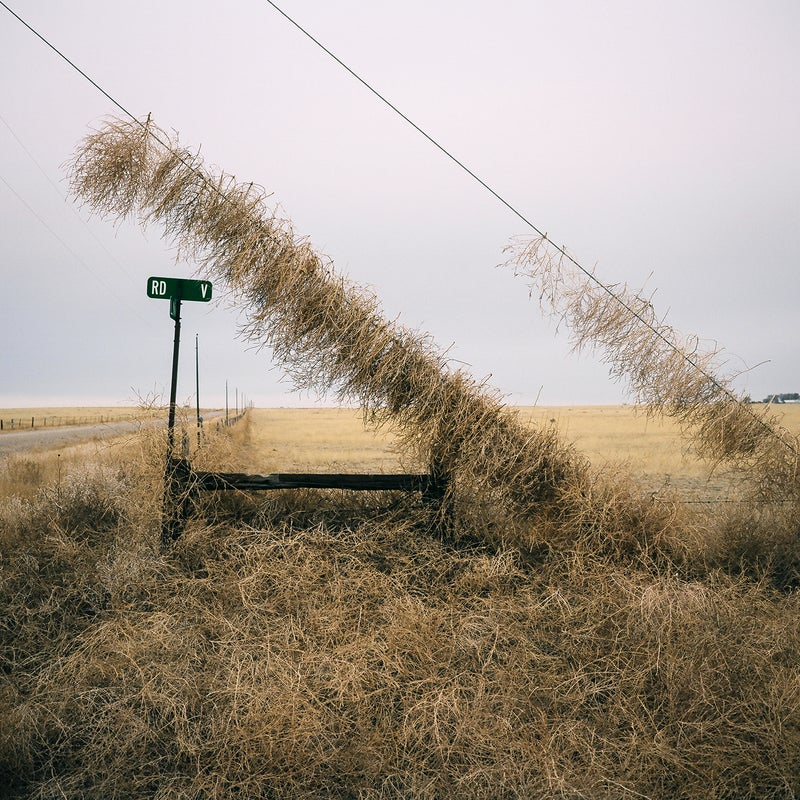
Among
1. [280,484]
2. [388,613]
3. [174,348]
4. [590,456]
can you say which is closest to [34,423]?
[590,456]

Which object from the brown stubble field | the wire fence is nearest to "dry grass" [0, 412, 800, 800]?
the brown stubble field

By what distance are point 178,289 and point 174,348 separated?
562 millimetres

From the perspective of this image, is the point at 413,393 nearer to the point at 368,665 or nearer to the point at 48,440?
the point at 368,665

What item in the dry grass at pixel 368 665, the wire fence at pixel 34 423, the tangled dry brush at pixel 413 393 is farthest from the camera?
the wire fence at pixel 34 423

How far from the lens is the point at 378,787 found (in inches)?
135

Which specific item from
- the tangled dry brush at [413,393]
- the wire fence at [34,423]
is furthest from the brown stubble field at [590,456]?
the wire fence at [34,423]

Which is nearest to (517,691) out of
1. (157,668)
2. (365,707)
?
(365,707)

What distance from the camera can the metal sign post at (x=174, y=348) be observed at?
19.2 feet

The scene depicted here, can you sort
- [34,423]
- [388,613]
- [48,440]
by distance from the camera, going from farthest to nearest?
[34,423]
[48,440]
[388,613]

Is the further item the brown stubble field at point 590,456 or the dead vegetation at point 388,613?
the brown stubble field at point 590,456

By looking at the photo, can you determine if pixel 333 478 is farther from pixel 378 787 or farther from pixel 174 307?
pixel 378 787

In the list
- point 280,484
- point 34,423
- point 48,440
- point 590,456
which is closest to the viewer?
point 280,484

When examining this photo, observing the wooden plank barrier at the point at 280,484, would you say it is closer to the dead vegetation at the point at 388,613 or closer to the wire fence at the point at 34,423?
the dead vegetation at the point at 388,613

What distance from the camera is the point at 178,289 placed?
6.25m
